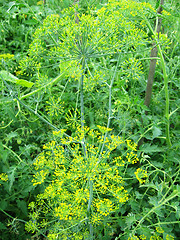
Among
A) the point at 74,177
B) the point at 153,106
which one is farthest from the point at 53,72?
the point at 74,177

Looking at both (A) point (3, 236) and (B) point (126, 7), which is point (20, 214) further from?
(B) point (126, 7)

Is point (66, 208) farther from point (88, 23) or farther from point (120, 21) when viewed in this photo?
point (120, 21)

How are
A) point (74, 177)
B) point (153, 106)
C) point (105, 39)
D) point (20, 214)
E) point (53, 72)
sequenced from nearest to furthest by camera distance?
point (74, 177)
point (105, 39)
point (20, 214)
point (153, 106)
point (53, 72)

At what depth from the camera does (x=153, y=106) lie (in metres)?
2.93

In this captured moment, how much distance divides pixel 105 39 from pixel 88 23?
18cm

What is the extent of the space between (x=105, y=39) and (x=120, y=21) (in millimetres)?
272

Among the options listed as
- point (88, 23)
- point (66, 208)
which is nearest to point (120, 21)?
point (88, 23)

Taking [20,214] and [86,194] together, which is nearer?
[86,194]

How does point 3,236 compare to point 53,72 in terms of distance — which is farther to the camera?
point 53,72

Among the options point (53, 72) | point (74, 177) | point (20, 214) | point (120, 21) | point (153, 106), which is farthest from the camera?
point (53, 72)

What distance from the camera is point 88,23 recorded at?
1.79 meters

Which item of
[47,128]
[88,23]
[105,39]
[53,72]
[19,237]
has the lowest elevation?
[19,237]

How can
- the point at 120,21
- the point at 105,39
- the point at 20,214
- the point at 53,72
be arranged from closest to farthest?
the point at 105,39 < the point at 120,21 < the point at 20,214 < the point at 53,72

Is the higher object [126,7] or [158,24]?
[126,7]
